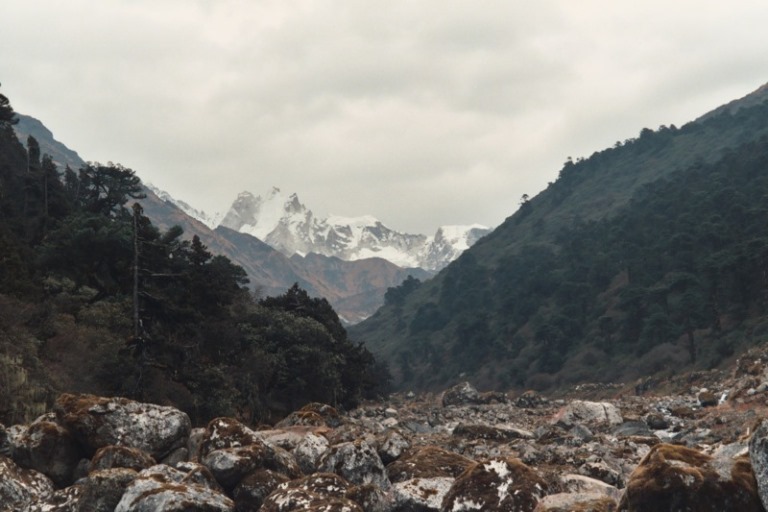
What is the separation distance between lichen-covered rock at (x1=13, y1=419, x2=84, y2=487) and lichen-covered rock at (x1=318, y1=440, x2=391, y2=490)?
794cm

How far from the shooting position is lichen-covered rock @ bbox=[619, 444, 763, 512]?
8.83m

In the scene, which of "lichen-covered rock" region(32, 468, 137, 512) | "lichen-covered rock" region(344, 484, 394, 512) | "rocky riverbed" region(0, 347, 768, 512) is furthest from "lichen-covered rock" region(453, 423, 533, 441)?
"lichen-covered rock" region(32, 468, 137, 512)

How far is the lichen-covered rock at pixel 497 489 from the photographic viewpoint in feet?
39.8

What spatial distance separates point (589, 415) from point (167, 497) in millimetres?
36951

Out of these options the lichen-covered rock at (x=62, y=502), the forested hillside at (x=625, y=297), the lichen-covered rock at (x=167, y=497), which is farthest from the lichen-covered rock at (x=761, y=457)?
the forested hillside at (x=625, y=297)

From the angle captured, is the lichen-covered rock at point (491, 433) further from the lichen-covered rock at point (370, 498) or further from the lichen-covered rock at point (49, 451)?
the lichen-covered rock at point (49, 451)

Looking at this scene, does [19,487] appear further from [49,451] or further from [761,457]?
[761,457]

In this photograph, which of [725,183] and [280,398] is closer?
[280,398]

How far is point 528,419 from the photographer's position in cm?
5572

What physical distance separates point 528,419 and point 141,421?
42697 mm

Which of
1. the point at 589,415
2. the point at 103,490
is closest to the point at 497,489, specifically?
the point at 103,490

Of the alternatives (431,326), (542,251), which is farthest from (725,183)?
(431,326)

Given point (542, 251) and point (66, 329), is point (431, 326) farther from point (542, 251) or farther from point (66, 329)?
point (66, 329)

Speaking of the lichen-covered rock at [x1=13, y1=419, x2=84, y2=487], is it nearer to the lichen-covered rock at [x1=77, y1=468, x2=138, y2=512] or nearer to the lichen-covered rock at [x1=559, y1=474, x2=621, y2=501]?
the lichen-covered rock at [x1=77, y1=468, x2=138, y2=512]
